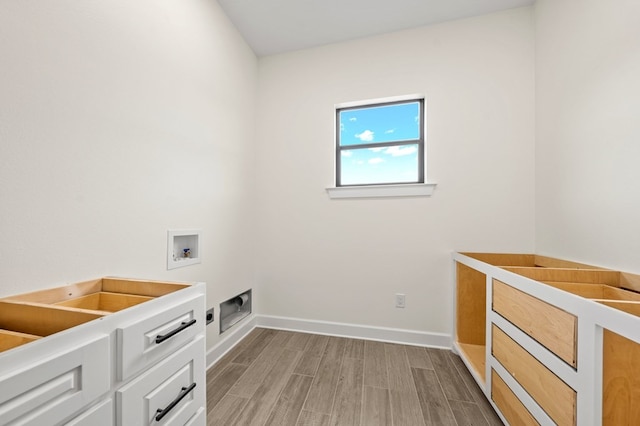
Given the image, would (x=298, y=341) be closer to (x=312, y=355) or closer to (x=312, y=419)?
(x=312, y=355)

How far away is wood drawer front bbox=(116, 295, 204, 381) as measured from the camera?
2.34 ft

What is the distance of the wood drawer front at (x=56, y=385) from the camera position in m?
0.48

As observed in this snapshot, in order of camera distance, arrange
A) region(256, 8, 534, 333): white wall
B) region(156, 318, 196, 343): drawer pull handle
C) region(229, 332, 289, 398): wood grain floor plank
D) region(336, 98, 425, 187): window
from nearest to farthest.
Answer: region(156, 318, 196, 343): drawer pull handle, region(229, 332, 289, 398): wood grain floor plank, region(256, 8, 534, 333): white wall, region(336, 98, 425, 187): window

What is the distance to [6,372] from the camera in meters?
0.48

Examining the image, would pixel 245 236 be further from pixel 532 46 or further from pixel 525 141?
pixel 532 46

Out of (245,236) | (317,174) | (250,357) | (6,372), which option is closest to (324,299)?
(250,357)

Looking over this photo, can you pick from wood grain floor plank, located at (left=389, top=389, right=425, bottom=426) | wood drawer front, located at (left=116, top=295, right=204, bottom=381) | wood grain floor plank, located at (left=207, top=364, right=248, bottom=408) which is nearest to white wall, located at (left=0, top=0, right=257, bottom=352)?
wood grain floor plank, located at (left=207, top=364, right=248, bottom=408)

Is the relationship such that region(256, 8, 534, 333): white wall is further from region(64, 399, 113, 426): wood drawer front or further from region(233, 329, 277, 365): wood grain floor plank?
region(64, 399, 113, 426): wood drawer front

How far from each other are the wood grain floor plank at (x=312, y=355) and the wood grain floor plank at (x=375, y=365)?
0.35 meters

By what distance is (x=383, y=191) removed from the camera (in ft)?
7.18

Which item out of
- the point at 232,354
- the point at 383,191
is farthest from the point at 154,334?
the point at 383,191

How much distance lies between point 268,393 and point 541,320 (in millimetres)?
1483

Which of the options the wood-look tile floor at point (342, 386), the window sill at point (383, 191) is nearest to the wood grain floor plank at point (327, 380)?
the wood-look tile floor at point (342, 386)

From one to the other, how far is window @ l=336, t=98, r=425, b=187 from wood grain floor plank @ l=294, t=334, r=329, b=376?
1421 millimetres
